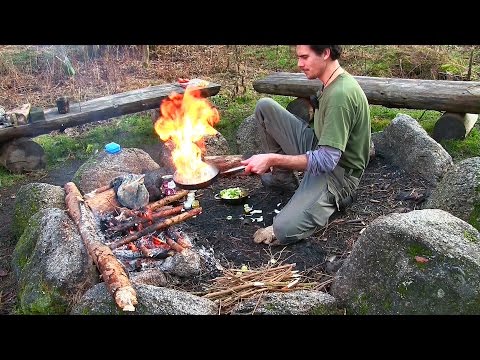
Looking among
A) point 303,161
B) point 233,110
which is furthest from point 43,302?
point 233,110

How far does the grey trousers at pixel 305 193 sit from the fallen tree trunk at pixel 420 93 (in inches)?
77.9

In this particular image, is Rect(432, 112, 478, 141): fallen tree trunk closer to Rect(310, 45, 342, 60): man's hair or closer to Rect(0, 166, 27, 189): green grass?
Rect(310, 45, 342, 60): man's hair

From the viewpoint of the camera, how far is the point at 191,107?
17.7 feet

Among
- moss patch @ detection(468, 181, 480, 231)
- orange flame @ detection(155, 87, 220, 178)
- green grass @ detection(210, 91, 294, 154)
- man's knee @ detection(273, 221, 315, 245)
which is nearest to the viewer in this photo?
moss patch @ detection(468, 181, 480, 231)

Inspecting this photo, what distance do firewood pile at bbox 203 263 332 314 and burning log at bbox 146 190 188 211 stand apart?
1184mm

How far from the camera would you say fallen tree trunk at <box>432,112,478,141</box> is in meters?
6.39

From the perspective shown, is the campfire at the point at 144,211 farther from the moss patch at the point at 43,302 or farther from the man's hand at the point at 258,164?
the man's hand at the point at 258,164

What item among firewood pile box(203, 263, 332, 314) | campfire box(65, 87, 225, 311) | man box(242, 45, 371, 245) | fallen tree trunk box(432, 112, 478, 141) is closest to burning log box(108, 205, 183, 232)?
campfire box(65, 87, 225, 311)

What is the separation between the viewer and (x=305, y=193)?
4.71 metres

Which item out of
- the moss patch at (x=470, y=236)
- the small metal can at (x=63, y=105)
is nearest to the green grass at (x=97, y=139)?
the small metal can at (x=63, y=105)

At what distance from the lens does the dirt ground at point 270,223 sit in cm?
441

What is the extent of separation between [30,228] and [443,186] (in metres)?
3.75
